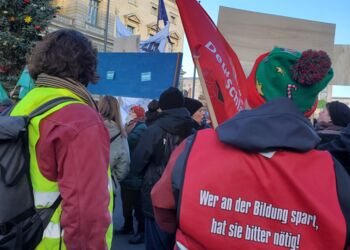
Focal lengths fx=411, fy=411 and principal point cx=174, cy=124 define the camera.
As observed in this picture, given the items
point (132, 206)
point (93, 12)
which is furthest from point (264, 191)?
point (93, 12)

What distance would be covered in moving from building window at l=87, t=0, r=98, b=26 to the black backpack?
3126 cm

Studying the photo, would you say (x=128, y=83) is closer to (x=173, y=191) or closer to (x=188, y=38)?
(x=188, y=38)

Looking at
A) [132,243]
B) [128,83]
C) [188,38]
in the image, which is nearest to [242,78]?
[188,38]

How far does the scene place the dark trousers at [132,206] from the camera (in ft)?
18.0

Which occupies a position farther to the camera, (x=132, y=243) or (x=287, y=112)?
(x=132, y=243)

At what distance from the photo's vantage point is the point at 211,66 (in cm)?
214

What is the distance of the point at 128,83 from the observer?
254 inches

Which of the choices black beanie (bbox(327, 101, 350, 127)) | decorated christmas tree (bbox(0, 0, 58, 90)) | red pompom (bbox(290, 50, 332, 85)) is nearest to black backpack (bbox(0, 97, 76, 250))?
red pompom (bbox(290, 50, 332, 85))

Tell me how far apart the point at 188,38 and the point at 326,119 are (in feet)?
8.36

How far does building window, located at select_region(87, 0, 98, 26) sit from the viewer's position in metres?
31.8

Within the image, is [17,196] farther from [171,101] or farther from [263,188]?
[171,101]

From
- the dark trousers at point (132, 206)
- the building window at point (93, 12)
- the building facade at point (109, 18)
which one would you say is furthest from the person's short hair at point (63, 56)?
the building window at point (93, 12)

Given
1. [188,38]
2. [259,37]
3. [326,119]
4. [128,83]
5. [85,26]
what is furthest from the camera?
[85,26]

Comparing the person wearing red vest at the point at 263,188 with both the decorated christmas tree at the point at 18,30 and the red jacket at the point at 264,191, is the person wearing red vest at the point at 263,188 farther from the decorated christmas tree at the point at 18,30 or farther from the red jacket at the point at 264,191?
the decorated christmas tree at the point at 18,30
